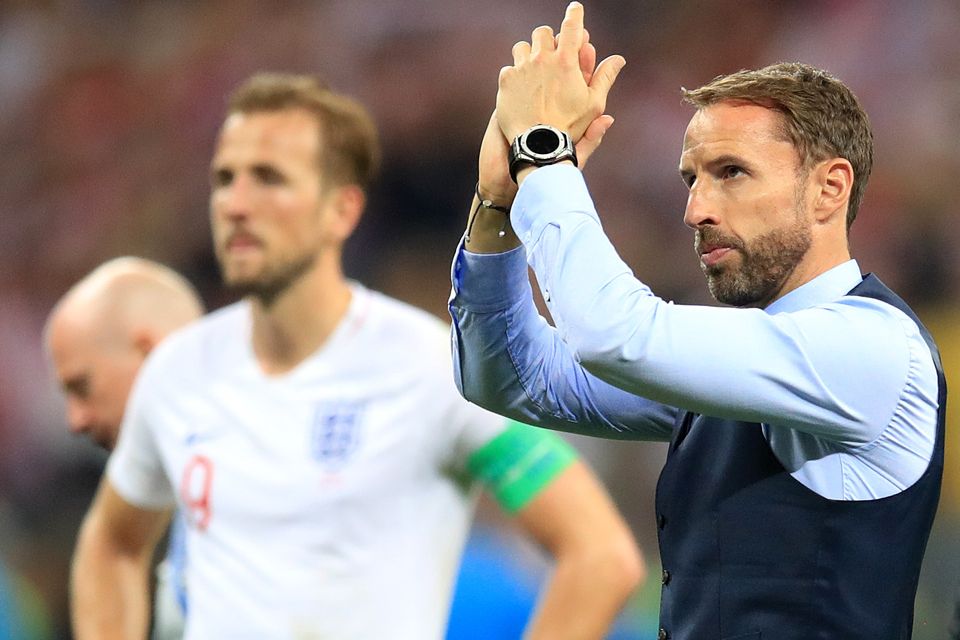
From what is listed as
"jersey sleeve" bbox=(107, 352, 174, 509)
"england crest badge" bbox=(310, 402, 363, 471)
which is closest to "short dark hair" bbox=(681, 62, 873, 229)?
"england crest badge" bbox=(310, 402, 363, 471)

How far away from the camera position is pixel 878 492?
194cm

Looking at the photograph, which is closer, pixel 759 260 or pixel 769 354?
pixel 769 354

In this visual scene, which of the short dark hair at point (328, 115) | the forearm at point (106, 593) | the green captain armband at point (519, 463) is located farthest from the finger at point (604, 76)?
the forearm at point (106, 593)

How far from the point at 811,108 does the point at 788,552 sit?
63cm

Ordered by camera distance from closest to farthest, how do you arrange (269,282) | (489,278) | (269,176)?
(489,278) → (269,282) → (269,176)

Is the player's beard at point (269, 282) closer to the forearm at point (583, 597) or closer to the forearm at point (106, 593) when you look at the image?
the forearm at point (106, 593)

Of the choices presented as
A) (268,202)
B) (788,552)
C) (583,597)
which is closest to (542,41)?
(788,552)

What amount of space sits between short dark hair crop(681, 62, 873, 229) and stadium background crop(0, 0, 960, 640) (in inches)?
129

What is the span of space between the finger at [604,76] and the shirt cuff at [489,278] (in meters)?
0.26

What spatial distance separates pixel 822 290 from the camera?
209 centimetres

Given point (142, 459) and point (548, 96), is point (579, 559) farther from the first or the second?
point (548, 96)

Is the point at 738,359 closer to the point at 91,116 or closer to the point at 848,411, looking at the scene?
the point at 848,411

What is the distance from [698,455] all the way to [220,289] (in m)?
5.13

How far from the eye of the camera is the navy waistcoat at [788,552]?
192 centimetres
